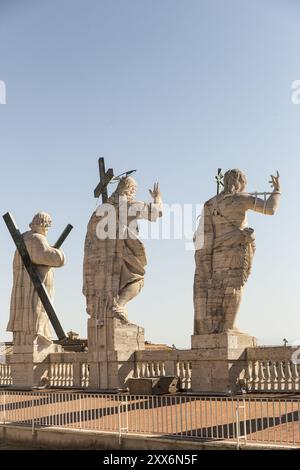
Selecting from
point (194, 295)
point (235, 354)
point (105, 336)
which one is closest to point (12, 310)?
point (105, 336)

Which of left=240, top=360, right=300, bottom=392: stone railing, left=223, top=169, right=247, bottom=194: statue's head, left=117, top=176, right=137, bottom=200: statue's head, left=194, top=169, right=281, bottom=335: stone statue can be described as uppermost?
left=117, top=176, right=137, bottom=200: statue's head

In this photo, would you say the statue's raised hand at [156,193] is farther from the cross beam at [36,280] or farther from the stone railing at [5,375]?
the stone railing at [5,375]

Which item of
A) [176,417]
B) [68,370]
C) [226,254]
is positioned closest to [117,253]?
[68,370]

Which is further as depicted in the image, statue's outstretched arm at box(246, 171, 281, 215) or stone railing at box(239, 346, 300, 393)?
statue's outstretched arm at box(246, 171, 281, 215)

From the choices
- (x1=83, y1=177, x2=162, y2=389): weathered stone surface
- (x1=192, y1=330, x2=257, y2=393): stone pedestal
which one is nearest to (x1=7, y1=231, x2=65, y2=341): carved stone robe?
(x1=83, y1=177, x2=162, y2=389): weathered stone surface

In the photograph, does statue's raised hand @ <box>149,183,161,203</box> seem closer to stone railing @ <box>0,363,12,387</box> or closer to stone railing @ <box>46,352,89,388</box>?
stone railing @ <box>46,352,89,388</box>

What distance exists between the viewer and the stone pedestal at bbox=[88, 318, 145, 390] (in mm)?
19141

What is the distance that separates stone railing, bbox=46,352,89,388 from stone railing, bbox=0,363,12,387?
7.68ft

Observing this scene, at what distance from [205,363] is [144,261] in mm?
4627

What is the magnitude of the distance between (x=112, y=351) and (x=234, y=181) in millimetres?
5619

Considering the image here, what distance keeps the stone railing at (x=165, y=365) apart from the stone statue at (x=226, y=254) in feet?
2.87

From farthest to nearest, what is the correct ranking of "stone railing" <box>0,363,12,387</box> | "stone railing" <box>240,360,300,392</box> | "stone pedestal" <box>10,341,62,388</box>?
"stone railing" <box>0,363,12,387</box>
"stone pedestal" <box>10,341,62,388</box>
"stone railing" <box>240,360,300,392</box>

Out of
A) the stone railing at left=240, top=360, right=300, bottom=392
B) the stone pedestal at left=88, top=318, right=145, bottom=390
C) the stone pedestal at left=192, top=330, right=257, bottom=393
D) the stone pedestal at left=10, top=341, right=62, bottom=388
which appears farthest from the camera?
the stone pedestal at left=10, top=341, right=62, bottom=388

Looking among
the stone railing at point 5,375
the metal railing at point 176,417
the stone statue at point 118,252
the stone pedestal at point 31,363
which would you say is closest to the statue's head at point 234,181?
the stone statue at point 118,252
